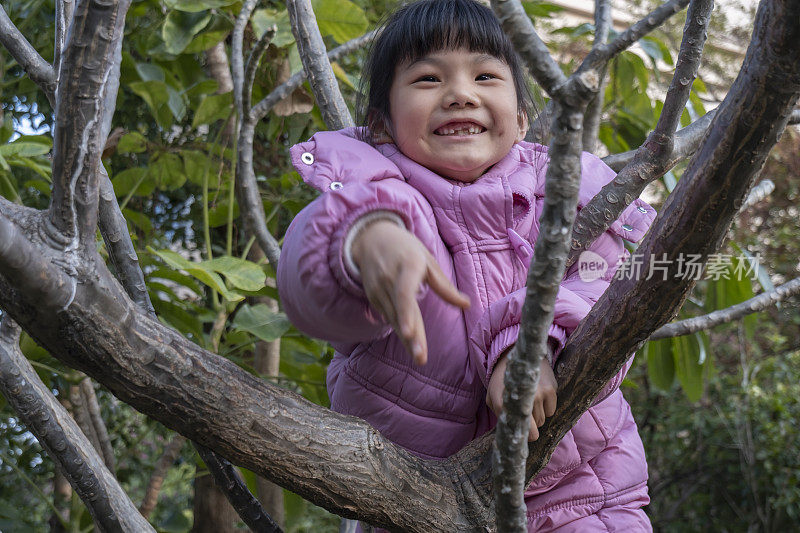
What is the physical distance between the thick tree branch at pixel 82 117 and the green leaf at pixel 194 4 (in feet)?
2.64

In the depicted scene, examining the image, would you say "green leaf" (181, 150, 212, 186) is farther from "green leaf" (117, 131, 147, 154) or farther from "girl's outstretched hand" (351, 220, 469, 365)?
"girl's outstretched hand" (351, 220, 469, 365)

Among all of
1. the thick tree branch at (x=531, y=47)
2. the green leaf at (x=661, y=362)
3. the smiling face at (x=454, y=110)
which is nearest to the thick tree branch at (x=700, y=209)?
the thick tree branch at (x=531, y=47)

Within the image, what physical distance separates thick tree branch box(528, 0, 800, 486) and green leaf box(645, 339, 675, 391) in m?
0.81

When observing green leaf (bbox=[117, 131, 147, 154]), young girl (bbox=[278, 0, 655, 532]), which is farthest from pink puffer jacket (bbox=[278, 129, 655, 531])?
green leaf (bbox=[117, 131, 147, 154])

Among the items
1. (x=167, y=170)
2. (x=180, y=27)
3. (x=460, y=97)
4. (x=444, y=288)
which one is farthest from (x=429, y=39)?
(x=167, y=170)

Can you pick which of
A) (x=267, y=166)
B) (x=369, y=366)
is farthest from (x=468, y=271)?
(x=267, y=166)

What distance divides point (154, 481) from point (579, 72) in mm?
1185

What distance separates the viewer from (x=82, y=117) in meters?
0.53

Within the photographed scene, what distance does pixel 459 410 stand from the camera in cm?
76

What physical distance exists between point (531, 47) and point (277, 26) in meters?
1.02

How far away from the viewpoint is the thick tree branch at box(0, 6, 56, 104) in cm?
79

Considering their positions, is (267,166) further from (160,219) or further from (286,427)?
(286,427)

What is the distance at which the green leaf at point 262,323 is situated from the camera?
44.7 inches

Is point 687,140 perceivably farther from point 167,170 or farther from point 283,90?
point 167,170
